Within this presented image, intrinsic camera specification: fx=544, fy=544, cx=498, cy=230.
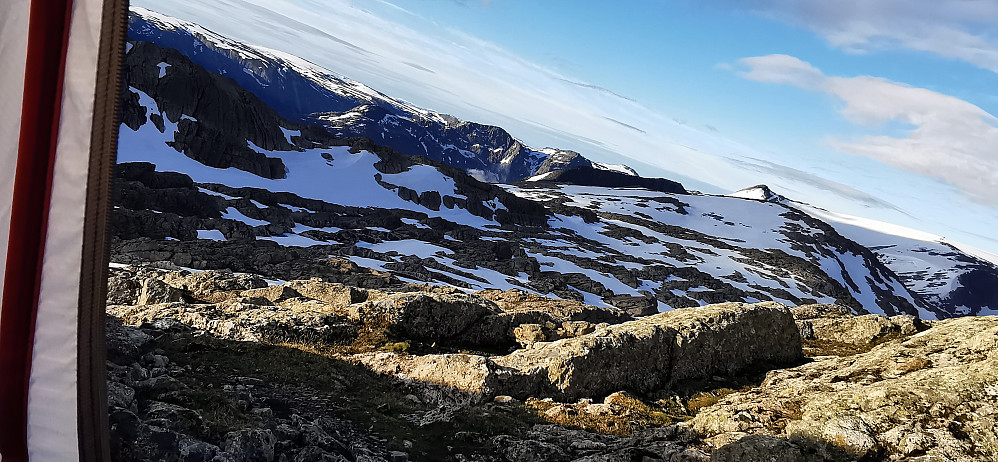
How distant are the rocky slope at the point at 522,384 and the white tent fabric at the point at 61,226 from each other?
1.98 m

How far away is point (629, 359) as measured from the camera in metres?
15.0

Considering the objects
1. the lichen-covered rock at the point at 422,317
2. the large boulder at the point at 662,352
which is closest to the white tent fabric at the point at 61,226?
the large boulder at the point at 662,352

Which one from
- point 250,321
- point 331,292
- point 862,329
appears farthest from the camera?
point 331,292

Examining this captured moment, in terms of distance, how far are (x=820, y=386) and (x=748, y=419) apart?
301 centimetres

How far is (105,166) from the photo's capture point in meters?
4.34

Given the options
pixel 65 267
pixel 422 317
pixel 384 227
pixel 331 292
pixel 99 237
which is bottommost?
pixel 384 227

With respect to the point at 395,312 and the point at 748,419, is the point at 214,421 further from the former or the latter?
the point at 395,312

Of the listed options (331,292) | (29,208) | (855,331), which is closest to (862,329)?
(855,331)

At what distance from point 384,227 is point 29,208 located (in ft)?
292

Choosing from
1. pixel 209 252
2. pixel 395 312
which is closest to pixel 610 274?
pixel 209 252

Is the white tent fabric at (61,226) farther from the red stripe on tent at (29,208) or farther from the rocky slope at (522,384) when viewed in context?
the rocky slope at (522,384)

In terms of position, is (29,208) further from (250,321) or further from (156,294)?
(156,294)

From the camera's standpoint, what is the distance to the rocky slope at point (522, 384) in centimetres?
852

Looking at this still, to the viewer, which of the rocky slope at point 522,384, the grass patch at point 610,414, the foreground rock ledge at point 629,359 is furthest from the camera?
the foreground rock ledge at point 629,359
